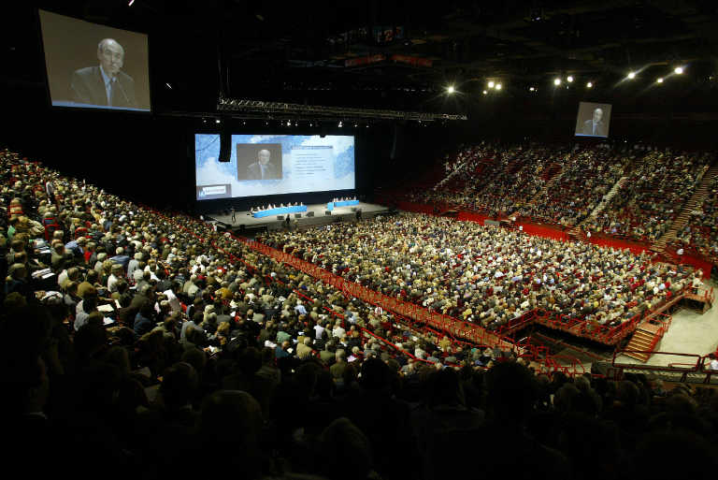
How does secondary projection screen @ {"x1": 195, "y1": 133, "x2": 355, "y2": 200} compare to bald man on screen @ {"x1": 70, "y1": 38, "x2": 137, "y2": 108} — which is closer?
bald man on screen @ {"x1": 70, "y1": 38, "x2": 137, "y2": 108}

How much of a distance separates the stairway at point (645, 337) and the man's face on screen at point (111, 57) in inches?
617

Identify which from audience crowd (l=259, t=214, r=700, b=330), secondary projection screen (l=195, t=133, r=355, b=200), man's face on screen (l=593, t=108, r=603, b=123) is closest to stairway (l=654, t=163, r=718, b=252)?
audience crowd (l=259, t=214, r=700, b=330)

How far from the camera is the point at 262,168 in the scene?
95.6ft

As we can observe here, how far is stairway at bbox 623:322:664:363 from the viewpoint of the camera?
11.7 m

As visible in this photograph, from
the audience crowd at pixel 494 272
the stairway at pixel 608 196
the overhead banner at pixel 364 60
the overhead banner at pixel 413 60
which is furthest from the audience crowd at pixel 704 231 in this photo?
the overhead banner at pixel 364 60

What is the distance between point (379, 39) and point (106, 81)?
26.8ft

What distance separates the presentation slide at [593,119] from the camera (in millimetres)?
22625

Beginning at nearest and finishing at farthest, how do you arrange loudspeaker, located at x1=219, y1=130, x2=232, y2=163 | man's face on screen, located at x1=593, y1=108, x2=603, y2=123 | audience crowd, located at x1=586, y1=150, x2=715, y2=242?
loudspeaker, located at x1=219, y1=130, x2=232, y2=163, audience crowd, located at x1=586, y1=150, x2=715, y2=242, man's face on screen, located at x1=593, y1=108, x2=603, y2=123

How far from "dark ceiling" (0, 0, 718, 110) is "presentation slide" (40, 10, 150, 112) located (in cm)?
48

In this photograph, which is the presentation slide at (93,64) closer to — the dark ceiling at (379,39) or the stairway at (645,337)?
the dark ceiling at (379,39)

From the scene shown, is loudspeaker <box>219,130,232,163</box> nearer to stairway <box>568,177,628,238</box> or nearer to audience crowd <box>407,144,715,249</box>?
audience crowd <box>407,144,715,249</box>

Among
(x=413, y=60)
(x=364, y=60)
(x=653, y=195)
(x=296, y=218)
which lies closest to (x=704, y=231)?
(x=653, y=195)

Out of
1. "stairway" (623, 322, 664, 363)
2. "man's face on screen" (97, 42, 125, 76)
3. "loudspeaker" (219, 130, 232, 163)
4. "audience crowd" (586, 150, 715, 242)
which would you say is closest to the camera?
"man's face on screen" (97, 42, 125, 76)

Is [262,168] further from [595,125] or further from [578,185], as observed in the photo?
[578,185]
